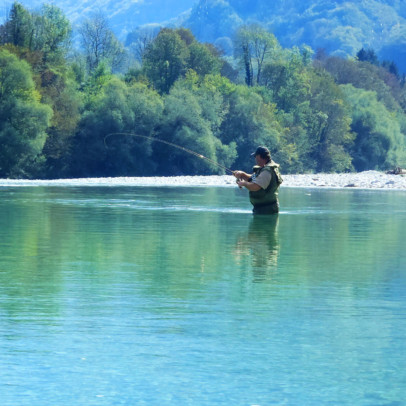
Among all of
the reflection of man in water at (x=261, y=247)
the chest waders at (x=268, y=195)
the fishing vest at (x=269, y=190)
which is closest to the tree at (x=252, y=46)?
the chest waders at (x=268, y=195)

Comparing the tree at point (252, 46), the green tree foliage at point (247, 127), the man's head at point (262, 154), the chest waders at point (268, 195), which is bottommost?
the chest waders at point (268, 195)

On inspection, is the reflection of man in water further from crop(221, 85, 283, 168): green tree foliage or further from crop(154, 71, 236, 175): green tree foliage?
crop(221, 85, 283, 168): green tree foliage

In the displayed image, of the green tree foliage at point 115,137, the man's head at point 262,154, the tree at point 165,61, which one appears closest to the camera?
the man's head at point 262,154

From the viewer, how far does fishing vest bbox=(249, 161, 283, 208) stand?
894 inches

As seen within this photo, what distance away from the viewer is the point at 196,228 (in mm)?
21172

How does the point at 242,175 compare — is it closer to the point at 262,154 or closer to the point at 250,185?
the point at 250,185

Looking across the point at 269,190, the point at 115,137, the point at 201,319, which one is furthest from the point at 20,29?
the point at 201,319

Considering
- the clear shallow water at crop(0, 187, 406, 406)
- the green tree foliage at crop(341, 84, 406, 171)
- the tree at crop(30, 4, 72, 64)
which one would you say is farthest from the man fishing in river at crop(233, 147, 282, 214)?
the green tree foliage at crop(341, 84, 406, 171)

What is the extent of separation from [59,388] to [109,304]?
10.8 ft

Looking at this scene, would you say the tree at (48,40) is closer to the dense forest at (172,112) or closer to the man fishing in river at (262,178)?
the dense forest at (172,112)

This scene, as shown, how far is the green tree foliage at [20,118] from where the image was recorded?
2566 inches

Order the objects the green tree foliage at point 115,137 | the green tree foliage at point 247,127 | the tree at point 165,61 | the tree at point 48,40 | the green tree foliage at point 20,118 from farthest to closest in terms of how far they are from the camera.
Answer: the tree at point 165,61
the green tree foliage at point 247,127
the tree at point 48,40
the green tree foliage at point 115,137
the green tree foliage at point 20,118

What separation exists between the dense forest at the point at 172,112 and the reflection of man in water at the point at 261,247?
45.4 metres

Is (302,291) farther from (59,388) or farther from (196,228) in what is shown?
(196,228)
